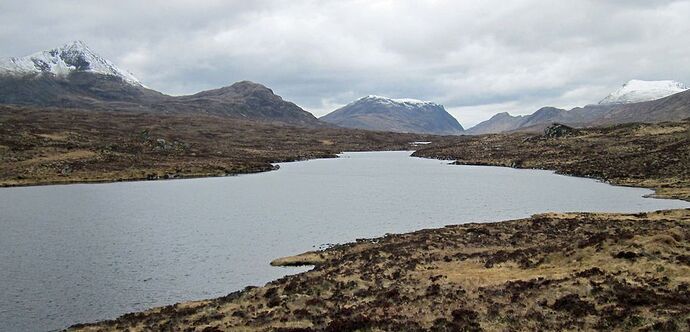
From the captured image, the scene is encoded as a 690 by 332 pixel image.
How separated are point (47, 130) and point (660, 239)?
207 m

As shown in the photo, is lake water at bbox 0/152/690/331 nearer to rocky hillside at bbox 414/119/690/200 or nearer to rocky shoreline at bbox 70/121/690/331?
rocky shoreline at bbox 70/121/690/331

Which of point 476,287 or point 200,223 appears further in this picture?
point 200,223

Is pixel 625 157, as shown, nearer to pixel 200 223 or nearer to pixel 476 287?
pixel 200 223

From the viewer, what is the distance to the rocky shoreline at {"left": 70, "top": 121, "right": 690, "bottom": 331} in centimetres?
2608

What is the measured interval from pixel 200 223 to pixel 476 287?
46.7m

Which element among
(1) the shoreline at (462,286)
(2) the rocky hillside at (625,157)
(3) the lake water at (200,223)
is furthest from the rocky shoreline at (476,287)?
(2) the rocky hillside at (625,157)

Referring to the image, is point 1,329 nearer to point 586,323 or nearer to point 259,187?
point 586,323

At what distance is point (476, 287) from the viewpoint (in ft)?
110

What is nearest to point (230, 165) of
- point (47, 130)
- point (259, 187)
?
point (259, 187)

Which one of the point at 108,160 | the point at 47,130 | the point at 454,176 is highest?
the point at 47,130

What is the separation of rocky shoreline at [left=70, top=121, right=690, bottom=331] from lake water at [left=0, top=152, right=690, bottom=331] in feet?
18.0

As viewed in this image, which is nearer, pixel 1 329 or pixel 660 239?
pixel 1 329

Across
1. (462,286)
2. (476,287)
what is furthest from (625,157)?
(476,287)

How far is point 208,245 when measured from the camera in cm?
5684
